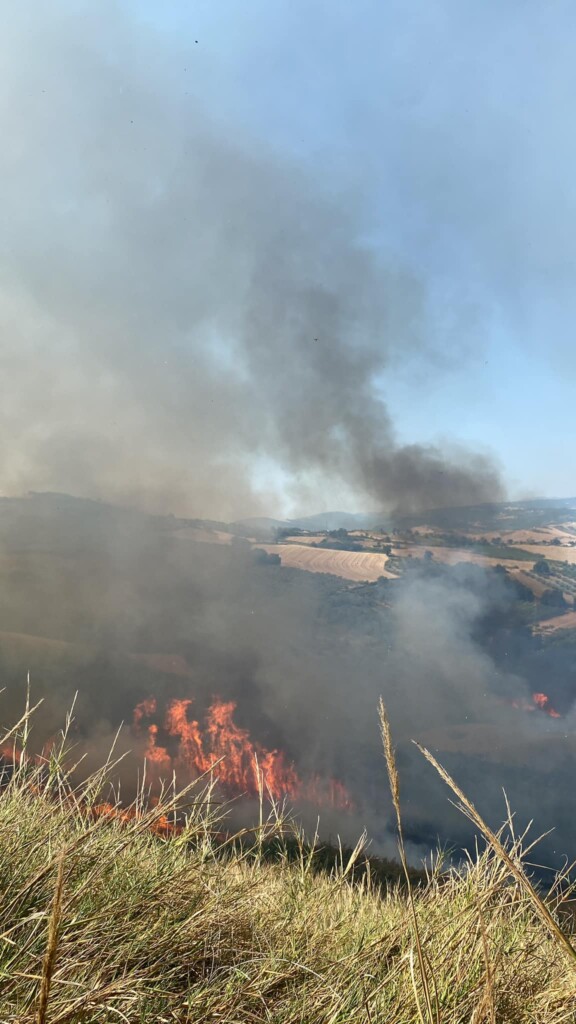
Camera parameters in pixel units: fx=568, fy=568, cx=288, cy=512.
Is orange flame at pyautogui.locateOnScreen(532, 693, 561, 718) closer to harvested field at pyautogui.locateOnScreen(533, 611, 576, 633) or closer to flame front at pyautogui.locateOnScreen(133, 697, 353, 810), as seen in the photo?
harvested field at pyautogui.locateOnScreen(533, 611, 576, 633)

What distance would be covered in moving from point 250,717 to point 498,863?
69113 millimetres

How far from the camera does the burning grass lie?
202cm

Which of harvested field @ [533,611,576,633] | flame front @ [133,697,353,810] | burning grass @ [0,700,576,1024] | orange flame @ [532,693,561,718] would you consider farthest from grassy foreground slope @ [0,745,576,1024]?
harvested field @ [533,611,576,633]

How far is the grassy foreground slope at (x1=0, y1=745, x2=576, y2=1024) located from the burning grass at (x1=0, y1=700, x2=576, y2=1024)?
0.4 inches

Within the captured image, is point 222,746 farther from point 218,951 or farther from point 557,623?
point 218,951

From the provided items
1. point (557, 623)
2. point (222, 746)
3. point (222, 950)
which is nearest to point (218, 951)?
point (222, 950)

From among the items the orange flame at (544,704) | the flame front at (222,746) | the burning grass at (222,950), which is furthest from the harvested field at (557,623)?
the burning grass at (222,950)

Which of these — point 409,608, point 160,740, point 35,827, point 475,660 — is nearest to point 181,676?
point 160,740

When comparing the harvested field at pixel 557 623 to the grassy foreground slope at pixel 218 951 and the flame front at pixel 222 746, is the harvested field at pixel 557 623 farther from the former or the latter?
the grassy foreground slope at pixel 218 951

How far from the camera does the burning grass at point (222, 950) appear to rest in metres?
2.02

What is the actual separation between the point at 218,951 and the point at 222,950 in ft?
0.39

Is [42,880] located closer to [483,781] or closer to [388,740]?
[388,740]

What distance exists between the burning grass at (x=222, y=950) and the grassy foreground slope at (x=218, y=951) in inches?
0.4

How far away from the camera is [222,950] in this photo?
2.60 m
